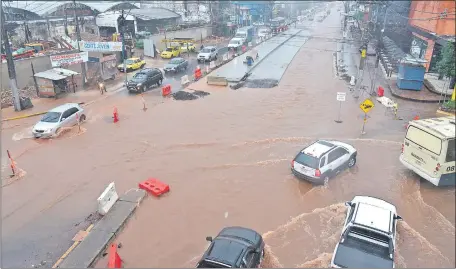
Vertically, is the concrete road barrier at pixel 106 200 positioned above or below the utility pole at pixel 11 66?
below

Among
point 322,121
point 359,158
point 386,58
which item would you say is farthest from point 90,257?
point 386,58

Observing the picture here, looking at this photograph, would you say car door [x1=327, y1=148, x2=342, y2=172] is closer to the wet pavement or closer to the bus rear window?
the bus rear window

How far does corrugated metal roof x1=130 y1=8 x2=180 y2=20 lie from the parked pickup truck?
1941 inches

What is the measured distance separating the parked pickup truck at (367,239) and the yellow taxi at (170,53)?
32.3m

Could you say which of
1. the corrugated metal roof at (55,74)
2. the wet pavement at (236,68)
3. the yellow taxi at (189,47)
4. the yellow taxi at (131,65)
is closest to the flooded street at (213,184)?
the corrugated metal roof at (55,74)

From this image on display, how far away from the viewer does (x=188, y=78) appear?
29.8m

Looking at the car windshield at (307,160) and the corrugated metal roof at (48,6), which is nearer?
the car windshield at (307,160)

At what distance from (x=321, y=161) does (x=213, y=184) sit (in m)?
3.98

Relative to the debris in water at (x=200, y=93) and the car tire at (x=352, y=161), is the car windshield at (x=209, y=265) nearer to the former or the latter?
the car tire at (x=352, y=161)

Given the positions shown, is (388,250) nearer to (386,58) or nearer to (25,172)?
(25,172)

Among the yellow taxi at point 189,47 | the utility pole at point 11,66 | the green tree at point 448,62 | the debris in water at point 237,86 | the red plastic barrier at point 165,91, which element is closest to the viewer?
the utility pole at point 11,66

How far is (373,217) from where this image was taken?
29.4 ft

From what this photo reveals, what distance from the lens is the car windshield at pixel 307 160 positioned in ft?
40.5

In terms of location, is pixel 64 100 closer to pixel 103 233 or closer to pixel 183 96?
pixel 183 96
